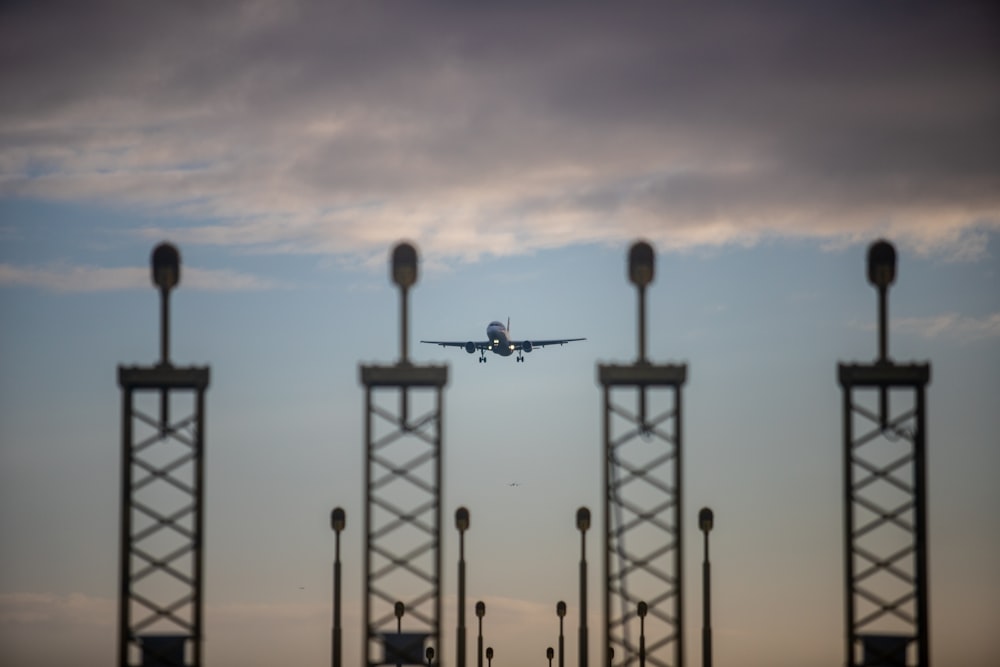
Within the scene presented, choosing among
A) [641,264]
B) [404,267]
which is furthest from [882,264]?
[404,267]

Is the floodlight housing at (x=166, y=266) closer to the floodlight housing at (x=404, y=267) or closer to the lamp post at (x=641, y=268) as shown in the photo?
the floodlight housing at (x=404, y=267)

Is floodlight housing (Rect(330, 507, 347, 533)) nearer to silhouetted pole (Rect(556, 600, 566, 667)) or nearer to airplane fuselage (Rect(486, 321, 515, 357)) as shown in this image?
silhouetted pole (Rect(556, 600, 566, 667))

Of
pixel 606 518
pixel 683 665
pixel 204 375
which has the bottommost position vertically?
pixel 683 665

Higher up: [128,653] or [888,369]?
[888,369]

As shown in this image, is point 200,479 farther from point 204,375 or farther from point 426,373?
point 426,373

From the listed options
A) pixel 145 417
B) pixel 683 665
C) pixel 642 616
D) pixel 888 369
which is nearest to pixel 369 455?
pixel 145 417

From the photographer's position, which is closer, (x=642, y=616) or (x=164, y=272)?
(x=164, y=272)

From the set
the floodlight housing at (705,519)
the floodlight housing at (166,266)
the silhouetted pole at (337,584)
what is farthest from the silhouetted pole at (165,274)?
the floodlight housing at (705,519)
